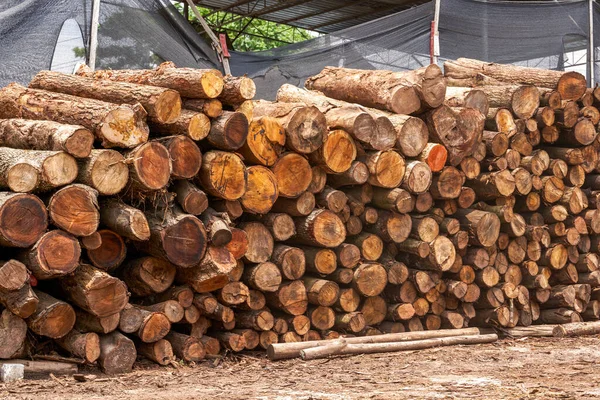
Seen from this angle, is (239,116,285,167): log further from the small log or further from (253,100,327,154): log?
the small log

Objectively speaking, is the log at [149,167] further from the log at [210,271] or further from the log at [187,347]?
the log at [187,347]

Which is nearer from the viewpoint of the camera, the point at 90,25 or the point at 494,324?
the point at 494,324

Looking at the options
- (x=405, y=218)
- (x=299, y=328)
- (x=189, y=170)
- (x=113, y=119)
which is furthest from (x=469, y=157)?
(x=113, y=119)

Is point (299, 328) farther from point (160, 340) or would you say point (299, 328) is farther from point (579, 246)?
point (579, 246)

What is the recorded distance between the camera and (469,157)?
310 inches

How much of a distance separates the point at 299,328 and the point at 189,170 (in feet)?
5.67

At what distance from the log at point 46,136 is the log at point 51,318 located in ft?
3.25

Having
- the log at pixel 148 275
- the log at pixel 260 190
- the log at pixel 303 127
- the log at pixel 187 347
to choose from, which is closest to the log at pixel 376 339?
the log at pixel 187 347

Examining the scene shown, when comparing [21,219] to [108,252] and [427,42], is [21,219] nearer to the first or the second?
[108,252]

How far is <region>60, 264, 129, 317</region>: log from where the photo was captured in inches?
221

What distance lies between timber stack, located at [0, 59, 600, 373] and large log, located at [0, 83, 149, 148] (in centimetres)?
2

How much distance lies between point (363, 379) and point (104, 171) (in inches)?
88.1

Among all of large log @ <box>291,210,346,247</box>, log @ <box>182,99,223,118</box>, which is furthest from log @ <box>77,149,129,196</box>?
large log @ <box>291,210,346,247</box>

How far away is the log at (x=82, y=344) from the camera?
18.6ft
